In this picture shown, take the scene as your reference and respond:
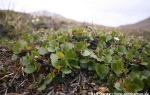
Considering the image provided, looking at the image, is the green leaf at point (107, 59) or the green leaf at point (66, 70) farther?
the green leaf at point (107, 59)

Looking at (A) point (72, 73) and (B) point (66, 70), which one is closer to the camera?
(B) point (66, 70)

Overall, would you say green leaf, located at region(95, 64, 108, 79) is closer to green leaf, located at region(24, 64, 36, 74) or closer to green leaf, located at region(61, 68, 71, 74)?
green leaf, located at region(61, 68, 71, 74)

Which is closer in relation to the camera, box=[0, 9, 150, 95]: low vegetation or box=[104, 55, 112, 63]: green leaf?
box=[0, 9, 150, 95]: low vegetation

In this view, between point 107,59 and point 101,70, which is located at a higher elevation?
point 107,59

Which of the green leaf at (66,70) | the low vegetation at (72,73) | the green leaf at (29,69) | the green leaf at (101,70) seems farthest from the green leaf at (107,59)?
the green leaf at (29,69)

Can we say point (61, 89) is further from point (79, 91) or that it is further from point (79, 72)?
point (79, 72)

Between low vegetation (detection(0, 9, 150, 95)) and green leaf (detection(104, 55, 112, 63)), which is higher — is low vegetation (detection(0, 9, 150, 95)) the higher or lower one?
the lower one

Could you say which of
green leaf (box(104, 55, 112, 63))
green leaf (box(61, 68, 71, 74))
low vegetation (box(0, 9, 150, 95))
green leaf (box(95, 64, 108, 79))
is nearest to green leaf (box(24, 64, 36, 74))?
low vegetation (box(0, 9, 150, 95))

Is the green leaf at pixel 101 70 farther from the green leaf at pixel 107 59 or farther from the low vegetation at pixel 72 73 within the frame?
the green leaf at pixel 107 59

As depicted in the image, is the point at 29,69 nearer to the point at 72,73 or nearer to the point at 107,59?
the point at 72,73

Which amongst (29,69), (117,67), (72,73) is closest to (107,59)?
(117,67)

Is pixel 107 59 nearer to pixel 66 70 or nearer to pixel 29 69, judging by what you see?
pixel 66 70
